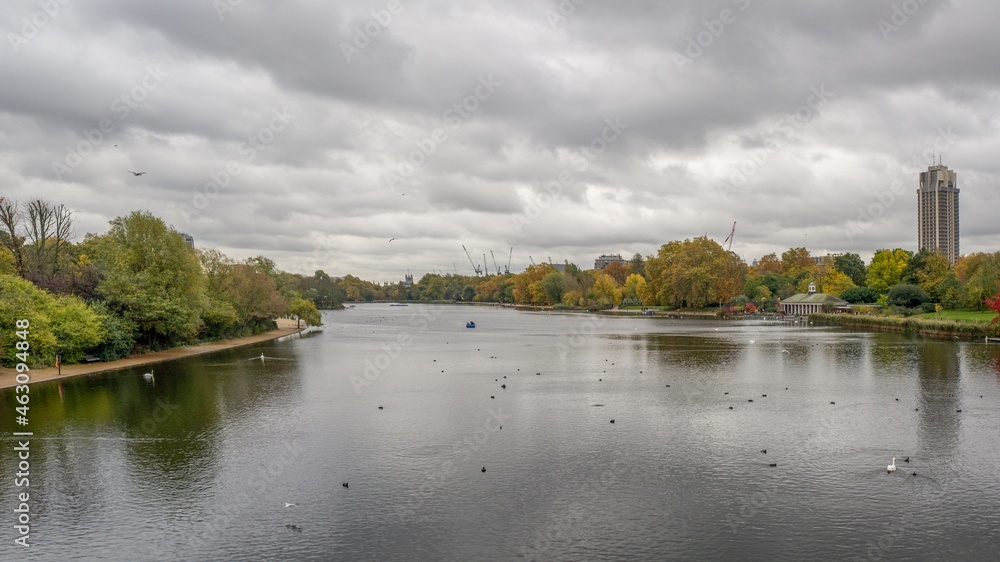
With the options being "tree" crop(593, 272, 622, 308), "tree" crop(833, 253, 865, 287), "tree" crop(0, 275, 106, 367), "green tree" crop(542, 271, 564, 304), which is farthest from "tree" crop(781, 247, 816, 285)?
"tree" crop(0, 275, 106, 367)

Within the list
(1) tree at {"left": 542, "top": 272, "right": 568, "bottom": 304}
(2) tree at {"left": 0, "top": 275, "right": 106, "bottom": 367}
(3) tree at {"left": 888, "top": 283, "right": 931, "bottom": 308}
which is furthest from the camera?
(1) tree at {"left": 542, "top": 272, "right": 568, "bottom": 304}

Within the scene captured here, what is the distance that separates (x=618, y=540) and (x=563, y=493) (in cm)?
325

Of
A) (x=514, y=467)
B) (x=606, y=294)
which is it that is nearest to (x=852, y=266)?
(x=606, y=294)

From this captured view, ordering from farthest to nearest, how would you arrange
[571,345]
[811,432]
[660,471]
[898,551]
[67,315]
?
[571,345], [67,315], [811,432], [660,471], [898,551]

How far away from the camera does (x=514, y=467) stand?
21.0 meters

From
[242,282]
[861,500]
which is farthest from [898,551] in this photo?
[242,282]

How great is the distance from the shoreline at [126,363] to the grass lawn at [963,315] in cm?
8152

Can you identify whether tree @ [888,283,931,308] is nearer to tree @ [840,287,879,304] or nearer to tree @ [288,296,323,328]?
tree @ [840,287,879,304]

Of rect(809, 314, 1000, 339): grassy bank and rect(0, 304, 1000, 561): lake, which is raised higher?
rect(809, 314, 1000, 339): grassy bank

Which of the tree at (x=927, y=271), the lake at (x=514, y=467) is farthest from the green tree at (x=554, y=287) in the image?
the lake at (x=514, y=467)

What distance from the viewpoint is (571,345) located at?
218ft

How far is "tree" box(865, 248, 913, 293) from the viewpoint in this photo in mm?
119438

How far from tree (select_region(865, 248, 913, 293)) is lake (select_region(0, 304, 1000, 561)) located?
288 ft

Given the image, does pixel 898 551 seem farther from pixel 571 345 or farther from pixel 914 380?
pixel 571 345
